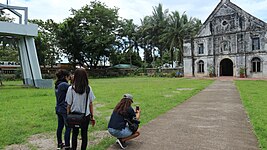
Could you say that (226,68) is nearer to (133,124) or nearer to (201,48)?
(201,48)

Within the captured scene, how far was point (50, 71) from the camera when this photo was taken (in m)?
36.7

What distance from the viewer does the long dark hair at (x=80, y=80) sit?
351cm

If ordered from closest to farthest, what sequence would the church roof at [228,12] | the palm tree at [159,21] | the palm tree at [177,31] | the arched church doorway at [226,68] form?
the church roof at [228,12], the arched church doorway at [226,68], the palm tree at [177,31], the palm tree at [159,21]

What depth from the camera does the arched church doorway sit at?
31750 millimetres

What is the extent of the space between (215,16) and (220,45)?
12.3ft

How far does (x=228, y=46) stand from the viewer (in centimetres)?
3039

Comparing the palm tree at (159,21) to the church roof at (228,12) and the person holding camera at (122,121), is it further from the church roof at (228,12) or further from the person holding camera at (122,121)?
the person holding camera at (122,121)

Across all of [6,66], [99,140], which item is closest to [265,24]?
[99,140]

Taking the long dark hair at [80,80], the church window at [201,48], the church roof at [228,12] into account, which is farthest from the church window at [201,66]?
the long dark hair at [80,80]

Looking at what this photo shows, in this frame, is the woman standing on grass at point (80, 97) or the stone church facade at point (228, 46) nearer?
the woman standing on grass at point (80, 97)

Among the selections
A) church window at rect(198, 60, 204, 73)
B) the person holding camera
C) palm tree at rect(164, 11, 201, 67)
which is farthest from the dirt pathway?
palm tree at rect(164, 11, 201, 67)

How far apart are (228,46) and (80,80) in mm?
29867

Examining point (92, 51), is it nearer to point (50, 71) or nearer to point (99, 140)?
point (50, 71)

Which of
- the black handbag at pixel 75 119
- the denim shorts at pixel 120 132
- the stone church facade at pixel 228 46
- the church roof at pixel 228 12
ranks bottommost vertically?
the denim shorts at pixel 120 132
